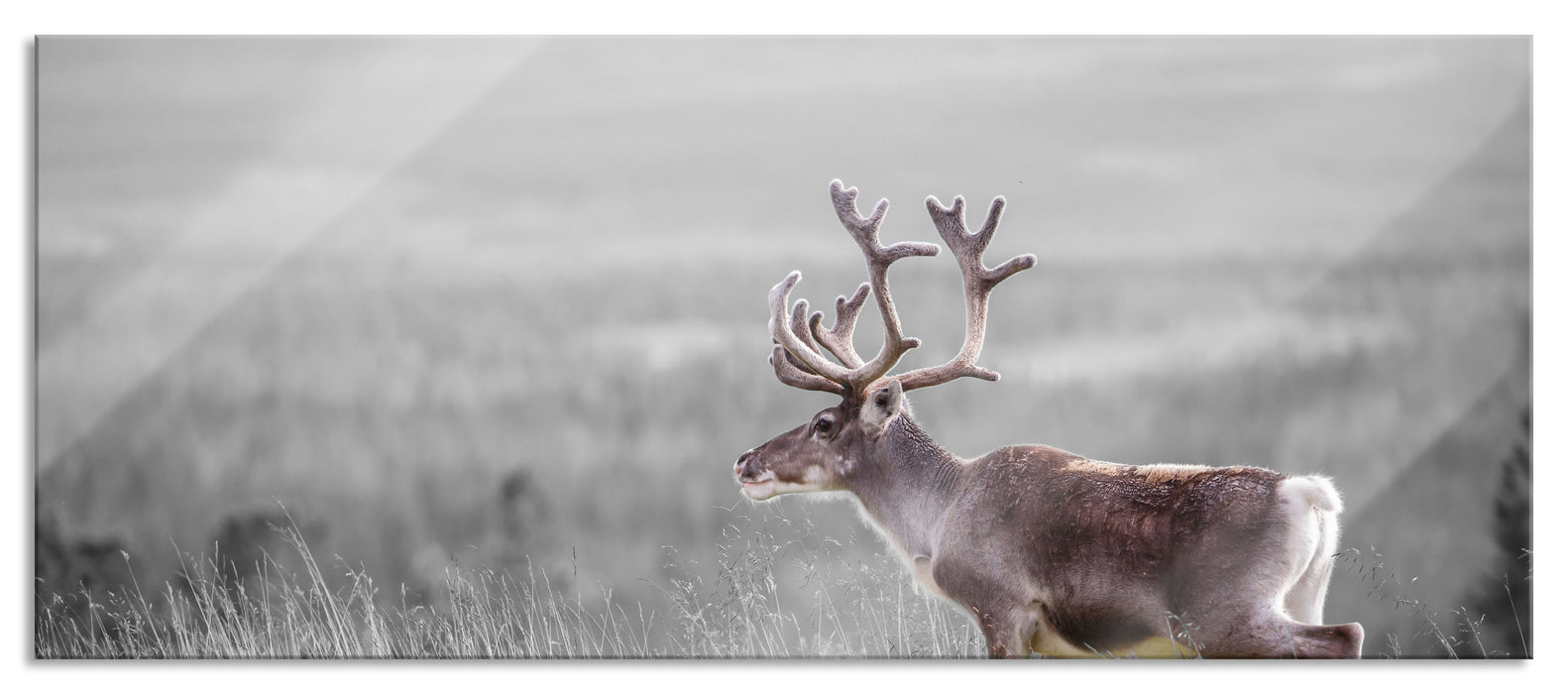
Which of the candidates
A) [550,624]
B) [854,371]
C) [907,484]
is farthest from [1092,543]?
[550,624]

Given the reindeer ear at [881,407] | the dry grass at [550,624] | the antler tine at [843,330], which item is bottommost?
the dry grass at [550,624]

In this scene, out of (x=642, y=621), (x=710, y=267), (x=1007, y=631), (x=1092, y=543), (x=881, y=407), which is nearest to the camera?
(x=1092, y=543)

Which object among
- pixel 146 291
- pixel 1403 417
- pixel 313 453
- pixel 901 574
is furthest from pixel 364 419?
pixel 1403 417

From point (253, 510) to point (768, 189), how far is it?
120 inches

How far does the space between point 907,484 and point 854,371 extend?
1.62ft

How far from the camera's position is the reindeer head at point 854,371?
218 inches

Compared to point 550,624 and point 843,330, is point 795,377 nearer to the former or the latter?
point 843,330

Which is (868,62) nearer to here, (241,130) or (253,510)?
(241,130)

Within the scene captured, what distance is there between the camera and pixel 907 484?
5.50m

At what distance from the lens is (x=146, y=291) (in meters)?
6.64

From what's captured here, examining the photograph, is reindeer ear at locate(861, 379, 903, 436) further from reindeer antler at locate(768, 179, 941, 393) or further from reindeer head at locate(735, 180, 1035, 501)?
reindeer antler at locate(768, 179, 941, 393)

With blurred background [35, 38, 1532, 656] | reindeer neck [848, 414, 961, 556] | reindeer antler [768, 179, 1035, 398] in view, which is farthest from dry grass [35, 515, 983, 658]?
reindeer antler [768, 179, 1035, 398]

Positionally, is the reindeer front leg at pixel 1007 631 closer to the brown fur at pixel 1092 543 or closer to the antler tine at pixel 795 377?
the brown fur at pixel 1092 543

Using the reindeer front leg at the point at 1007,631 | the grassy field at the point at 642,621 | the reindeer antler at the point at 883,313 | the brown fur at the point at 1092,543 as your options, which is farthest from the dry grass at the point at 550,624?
the reindeer front leg at the point at 1007,631
